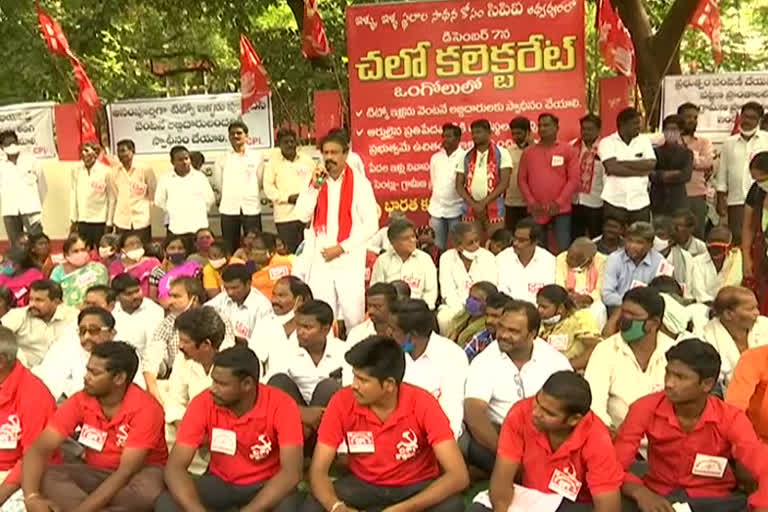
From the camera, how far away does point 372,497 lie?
414 centimetres

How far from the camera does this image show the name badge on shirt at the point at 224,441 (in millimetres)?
4113

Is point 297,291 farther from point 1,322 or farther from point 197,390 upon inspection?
point 1,322

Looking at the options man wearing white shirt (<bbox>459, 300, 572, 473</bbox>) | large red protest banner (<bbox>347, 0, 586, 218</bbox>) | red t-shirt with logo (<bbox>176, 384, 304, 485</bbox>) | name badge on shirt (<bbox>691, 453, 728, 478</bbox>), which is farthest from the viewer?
large red protest banner (<bbox>347, 0, 586, 218</bbox>)

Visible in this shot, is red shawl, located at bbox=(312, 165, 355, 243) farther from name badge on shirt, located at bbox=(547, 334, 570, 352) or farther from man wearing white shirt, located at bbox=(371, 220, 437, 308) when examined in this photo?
name badge on shirt, located at bbox=(547, 334, 570, 352)

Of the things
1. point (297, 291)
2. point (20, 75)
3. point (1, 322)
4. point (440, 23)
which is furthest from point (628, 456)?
point (20, 75)

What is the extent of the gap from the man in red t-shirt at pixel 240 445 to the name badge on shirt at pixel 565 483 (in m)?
1.09

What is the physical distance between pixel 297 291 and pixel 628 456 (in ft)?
8.23

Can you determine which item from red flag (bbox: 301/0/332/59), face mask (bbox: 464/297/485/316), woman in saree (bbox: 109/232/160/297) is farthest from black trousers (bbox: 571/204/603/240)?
red flag (bbox: 301/0/332/59)

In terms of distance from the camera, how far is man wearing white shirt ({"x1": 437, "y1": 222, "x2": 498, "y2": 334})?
6.75 metres

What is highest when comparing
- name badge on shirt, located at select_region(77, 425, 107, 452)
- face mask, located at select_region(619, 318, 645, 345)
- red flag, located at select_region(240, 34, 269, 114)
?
red flag, located at select_region(240, 34, 269, 114)

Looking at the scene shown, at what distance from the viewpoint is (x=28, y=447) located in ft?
14.1

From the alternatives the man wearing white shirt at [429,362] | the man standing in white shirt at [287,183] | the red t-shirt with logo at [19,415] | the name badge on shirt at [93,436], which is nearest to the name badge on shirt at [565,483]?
the man wearing white shirt at [429,362]

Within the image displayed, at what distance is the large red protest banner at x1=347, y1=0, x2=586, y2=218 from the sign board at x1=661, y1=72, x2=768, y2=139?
1.76 meters

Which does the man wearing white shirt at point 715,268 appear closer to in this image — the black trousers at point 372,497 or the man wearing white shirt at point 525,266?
the man wearing white shirt at point 525,266
